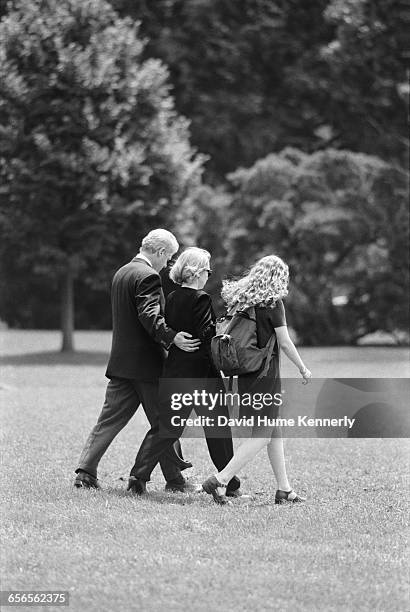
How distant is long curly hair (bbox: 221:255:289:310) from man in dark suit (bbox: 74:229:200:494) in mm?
567

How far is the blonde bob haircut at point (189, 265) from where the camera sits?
284 inches

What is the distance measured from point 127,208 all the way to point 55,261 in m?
1.98

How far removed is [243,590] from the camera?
495 centimetres

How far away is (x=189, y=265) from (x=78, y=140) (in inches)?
597

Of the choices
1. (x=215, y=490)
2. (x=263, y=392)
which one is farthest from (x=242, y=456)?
(x=263, y=392)

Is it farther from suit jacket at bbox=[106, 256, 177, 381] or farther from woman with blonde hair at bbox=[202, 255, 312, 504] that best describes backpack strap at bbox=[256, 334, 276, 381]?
suit jacket at bbox=[106, 256, 177, 381]

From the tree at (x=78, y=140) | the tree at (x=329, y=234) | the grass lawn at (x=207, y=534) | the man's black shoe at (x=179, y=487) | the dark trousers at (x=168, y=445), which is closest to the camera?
the grass lawn at (x=207, y=534)

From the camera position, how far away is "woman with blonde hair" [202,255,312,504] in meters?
7.07

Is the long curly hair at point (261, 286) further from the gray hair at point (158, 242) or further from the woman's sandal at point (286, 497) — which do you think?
the woman's sandal at point (286, 497)

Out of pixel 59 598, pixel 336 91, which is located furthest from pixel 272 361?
pixel 336 91

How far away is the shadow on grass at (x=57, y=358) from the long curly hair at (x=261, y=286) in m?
14.8

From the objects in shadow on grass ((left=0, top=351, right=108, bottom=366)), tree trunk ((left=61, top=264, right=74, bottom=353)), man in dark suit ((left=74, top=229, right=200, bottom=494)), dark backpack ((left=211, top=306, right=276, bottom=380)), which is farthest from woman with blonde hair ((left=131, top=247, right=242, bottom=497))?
tree trunk ((left=61, top=264, right=74, bottom=353))

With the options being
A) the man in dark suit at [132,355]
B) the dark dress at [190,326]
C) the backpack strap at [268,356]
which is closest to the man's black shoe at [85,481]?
the man in dark suit at [132,355]

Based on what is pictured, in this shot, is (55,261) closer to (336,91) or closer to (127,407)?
(336,91)
